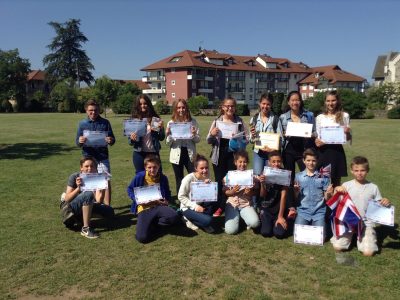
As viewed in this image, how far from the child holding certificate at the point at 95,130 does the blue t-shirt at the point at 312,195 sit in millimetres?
3298

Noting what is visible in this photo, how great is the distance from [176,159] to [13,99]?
7446 cm

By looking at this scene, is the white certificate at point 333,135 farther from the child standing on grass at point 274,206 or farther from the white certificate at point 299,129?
the child standing on grass at point 274,206

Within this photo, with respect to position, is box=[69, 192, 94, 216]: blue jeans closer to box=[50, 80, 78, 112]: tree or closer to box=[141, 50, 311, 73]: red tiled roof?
box=[50, 80, 78, 112]: tree

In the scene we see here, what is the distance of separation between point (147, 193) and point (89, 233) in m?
1.08

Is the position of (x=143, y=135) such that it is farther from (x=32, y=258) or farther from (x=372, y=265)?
(x=372, y=265)

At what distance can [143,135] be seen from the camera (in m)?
6.72

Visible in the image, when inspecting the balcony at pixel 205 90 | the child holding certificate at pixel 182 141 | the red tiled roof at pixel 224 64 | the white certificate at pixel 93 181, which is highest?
the red tiled roof at pixel 224 64

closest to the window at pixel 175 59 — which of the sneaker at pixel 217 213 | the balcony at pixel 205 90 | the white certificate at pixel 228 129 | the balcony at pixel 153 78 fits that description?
the balcony at pixel 153 78

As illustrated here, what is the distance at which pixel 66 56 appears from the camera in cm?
7644

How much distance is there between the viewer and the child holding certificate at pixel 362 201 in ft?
16.9

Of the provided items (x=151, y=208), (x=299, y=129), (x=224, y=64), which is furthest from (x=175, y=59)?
(x=151, y=208)

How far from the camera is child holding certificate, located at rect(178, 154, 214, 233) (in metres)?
5.98

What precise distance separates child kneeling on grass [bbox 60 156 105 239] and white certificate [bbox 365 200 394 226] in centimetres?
403

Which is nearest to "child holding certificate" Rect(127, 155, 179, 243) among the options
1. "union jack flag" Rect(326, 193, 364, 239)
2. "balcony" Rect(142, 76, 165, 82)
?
"union jack flag" Rect(326, 193, 364, 239)
